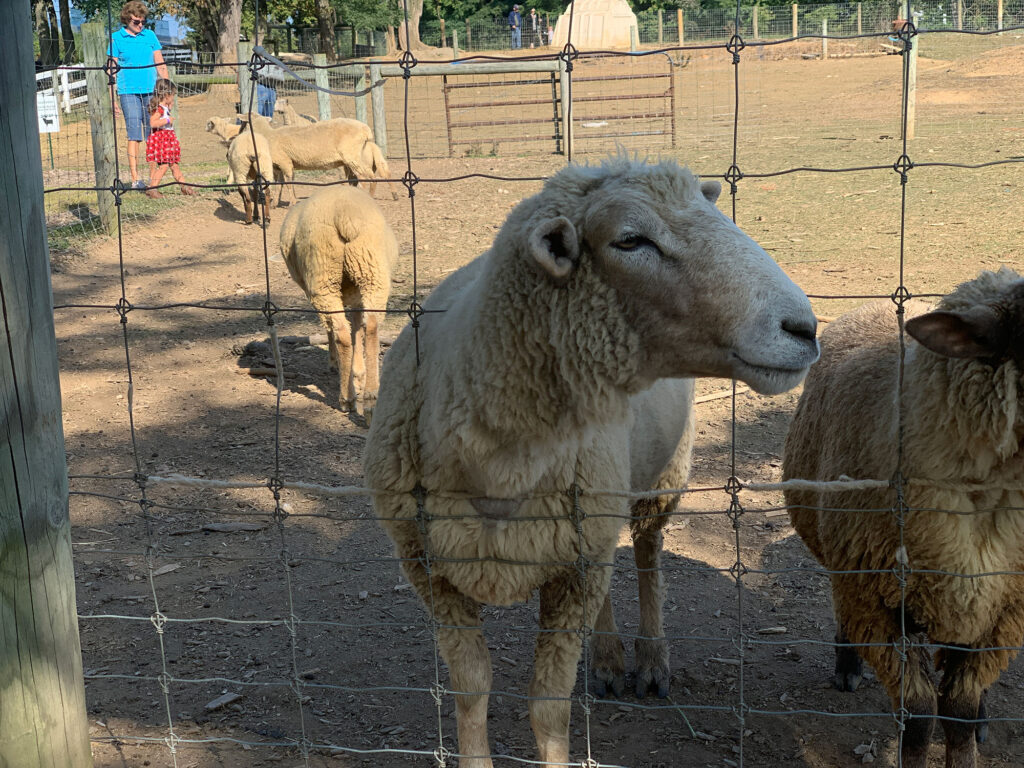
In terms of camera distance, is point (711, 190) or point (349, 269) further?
point (349, 269)

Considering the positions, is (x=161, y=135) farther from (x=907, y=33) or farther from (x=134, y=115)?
(x=907, y=33)

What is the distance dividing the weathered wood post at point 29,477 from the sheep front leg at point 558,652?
1366 mm

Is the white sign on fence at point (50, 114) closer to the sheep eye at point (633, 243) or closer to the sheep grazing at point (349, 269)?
the sheep grazing at point (349, 269)

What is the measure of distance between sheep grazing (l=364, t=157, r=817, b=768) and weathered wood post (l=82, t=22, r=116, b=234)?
31.3 feet

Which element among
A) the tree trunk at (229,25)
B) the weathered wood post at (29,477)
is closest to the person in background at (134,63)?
the weathered wood post at (29,477)

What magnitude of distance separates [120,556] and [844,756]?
3.50 m

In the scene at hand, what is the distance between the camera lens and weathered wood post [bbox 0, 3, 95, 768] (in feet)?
8.10

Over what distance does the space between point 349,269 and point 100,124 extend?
6063 mm

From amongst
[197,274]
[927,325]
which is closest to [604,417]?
[927,325]

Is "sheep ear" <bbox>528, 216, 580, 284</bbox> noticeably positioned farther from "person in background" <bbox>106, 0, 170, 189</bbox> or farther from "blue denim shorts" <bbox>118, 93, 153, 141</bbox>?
"blue denim shorts" <bbox>118, 93, 153, 141</bbox>

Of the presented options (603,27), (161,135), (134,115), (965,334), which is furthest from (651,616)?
(603,27)

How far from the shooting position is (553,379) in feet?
8.61

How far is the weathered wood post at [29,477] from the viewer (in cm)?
247

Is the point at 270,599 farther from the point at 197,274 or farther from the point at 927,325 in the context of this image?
the point at 197,274
